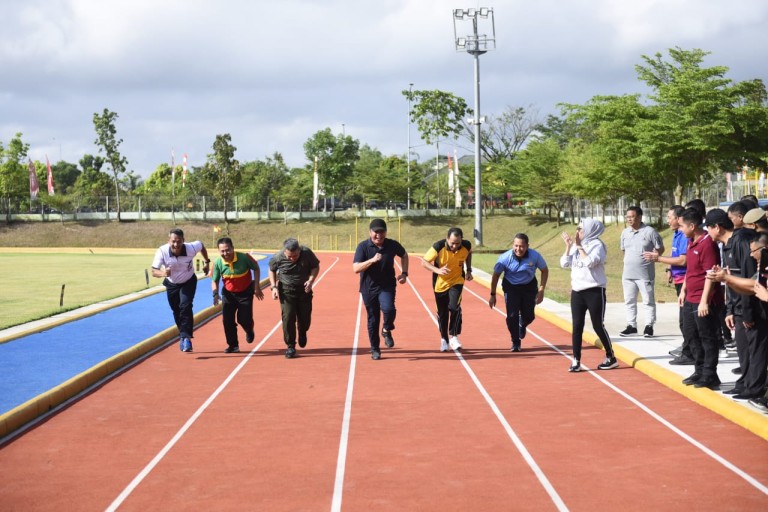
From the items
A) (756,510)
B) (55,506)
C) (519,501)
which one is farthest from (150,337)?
(756,510)

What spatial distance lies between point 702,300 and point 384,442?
3615mm

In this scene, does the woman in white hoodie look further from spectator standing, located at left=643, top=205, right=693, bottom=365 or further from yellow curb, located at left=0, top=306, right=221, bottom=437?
yellow curb, located at left=0, top=306, right=221, bottom=437

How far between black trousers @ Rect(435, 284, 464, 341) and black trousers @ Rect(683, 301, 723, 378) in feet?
11.7

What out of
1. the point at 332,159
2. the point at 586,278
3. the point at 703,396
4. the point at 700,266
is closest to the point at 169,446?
the point at 703,396

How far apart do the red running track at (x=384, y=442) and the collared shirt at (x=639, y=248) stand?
176 cm

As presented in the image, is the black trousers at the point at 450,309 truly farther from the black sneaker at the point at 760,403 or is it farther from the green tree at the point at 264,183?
the green tree at the point at 264,183

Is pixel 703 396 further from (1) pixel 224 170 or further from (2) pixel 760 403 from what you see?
(1) pixel 224 170

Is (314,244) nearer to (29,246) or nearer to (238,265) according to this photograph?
(29,246)

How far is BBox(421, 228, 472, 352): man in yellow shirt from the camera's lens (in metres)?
12.4

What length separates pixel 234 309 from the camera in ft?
43.1

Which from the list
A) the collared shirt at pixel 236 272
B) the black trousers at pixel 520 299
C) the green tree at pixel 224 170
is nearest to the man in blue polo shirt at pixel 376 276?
the black trousers at pixel 520 299

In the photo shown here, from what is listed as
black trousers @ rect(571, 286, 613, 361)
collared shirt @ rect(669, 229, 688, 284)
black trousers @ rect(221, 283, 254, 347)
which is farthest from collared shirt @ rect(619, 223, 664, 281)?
black trousers @ rect(221, 283, 254, 347)

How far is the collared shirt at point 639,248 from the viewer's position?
13305 millimetres

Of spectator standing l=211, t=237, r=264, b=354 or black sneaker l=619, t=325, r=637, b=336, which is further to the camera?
black sneaker l=619, t=325, r=637, b=336
